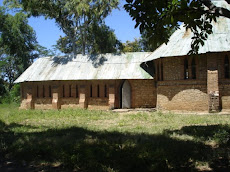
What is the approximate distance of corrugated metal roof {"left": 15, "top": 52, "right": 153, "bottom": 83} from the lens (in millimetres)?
22141

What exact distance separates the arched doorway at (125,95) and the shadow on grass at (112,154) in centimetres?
1309

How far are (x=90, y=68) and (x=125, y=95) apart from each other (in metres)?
4.61

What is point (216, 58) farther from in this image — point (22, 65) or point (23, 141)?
point (22, 65)

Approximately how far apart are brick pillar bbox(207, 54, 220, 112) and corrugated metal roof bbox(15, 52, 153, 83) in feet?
17.7

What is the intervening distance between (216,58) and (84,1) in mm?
14799

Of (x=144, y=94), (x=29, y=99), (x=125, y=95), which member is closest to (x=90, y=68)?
(x=125, y=95)

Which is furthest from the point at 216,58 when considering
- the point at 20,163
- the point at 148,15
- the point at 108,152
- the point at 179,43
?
the point at 20,163

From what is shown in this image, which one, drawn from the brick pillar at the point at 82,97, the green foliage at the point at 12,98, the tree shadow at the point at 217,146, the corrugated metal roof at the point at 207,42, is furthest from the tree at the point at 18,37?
the tree shadow at the point at 217,146

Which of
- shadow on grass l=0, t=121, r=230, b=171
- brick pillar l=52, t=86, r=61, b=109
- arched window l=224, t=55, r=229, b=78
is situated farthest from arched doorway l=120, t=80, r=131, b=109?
shadow on grass l=0, t=121, r=230, b=171

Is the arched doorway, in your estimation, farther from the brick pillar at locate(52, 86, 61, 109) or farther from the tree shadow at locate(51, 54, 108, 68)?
the brick pillar at locate(52, 86, 61, 109)

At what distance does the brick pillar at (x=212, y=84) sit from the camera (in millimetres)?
16594

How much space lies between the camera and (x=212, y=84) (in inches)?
659

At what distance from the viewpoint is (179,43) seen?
18.5m

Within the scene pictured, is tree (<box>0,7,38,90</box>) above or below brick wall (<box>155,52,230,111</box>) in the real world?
above
